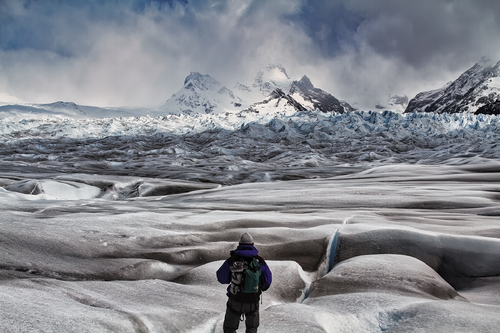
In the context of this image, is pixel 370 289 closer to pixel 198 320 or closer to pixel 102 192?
pixel 198 320

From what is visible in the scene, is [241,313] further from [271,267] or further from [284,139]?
[284,139]

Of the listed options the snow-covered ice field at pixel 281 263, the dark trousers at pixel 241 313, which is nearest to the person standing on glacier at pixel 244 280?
the dark trousers at pixel 241 313

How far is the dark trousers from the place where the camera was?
196 inches

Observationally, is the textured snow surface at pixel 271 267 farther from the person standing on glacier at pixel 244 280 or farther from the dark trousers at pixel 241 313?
the person standing on glacier at pixel 244 280

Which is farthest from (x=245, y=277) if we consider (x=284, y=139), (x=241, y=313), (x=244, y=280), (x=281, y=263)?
(x=284, y=139)

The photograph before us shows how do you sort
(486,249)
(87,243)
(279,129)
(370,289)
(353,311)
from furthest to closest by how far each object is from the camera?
(279,129) < (87,243) < (486,249) < (370,289) < (353,311)

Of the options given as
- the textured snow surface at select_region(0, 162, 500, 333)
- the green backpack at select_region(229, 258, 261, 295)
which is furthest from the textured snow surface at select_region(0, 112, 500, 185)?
the green backpack at select_region(229, 258, 261, 295)

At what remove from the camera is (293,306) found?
667cm

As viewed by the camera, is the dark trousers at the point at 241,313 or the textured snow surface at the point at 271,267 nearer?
the dark trousers at the point at 241,313

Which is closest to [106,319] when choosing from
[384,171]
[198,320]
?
[198,320]

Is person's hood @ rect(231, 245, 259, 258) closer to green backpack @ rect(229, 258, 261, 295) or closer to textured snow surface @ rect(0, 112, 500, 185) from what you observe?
green backpack @ rect(229, 258, 261, 295)

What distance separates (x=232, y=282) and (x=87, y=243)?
289 inches

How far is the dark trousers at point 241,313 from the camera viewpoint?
498cm

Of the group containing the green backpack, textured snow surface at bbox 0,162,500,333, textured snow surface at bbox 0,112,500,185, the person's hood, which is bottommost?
textured snow surface at bbox 0,162,500,333
